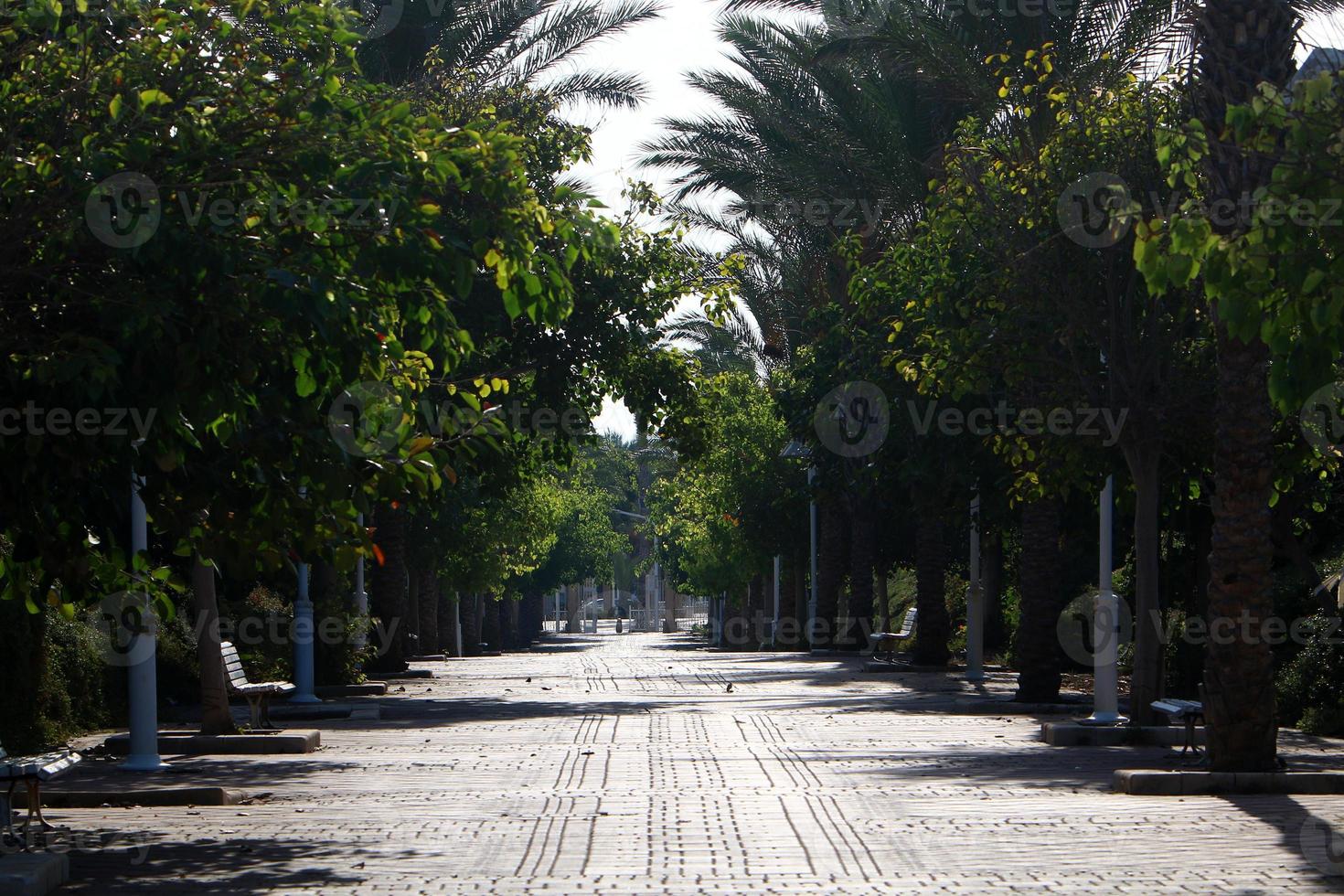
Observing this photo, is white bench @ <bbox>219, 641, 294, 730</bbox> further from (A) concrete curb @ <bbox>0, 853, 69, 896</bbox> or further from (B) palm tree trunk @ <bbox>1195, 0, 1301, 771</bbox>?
(B) palm tree trunk @ <bbox>1195, 0, 1301, 771</bbox>

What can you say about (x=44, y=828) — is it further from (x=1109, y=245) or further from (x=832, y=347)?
(x=832, y=347)

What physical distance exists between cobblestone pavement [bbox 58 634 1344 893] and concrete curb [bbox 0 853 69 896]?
5.4 inches

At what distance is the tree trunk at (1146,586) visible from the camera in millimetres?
17094

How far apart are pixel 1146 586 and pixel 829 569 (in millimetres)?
25075

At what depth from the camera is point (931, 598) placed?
32375mm

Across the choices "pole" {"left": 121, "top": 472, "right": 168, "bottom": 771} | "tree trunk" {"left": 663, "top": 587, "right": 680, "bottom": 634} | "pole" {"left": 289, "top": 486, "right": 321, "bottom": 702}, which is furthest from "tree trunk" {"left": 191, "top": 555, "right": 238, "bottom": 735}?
"tree trunk" {"left": 663, "top": 587, "right": 680, "bottom": 634}

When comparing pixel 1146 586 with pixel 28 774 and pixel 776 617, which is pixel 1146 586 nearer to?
pixel 28 774

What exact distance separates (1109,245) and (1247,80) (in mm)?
4391

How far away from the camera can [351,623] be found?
25000mm

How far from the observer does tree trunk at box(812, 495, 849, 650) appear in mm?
41469

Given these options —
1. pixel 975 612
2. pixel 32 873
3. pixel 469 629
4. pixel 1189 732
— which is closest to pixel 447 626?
pixel 469 629

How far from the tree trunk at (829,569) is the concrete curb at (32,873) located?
1238 inches

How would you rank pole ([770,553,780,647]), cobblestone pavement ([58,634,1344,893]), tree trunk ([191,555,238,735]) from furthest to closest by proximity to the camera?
pole ([770,553,780,647])
tree trunk ([191,555,238,735])
cobblestone pavement ([58,634,1344,893])

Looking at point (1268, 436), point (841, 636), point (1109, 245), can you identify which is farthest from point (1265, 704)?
point (841, 636)
